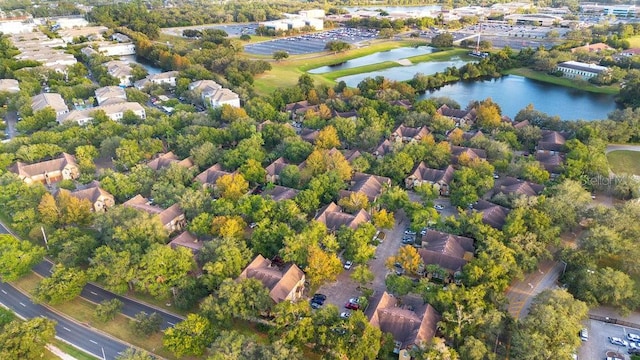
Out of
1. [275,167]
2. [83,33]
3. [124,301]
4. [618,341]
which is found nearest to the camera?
[618,341]

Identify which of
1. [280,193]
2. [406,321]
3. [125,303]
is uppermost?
[280,193]

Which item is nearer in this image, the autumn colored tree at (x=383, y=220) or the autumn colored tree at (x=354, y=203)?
the autumn colored tree at (x=383, y=220)

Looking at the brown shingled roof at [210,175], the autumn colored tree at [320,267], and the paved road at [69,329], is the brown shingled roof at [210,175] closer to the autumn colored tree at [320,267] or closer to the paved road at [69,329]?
the autumn colored tree at [320,267]

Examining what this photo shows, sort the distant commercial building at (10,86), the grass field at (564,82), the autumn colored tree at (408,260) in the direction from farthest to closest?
the grass field at (564,82)
the distant commercial building at (10,86)
the autumn colored tree at (408,260)

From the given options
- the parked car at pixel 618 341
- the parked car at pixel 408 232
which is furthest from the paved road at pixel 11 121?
the parked car at pixel 618 341

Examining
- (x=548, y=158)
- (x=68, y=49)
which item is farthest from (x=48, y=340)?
(x=68, y=49)

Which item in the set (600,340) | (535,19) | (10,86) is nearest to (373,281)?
(600,340)

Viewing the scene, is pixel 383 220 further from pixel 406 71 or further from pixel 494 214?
pixel 406 71
